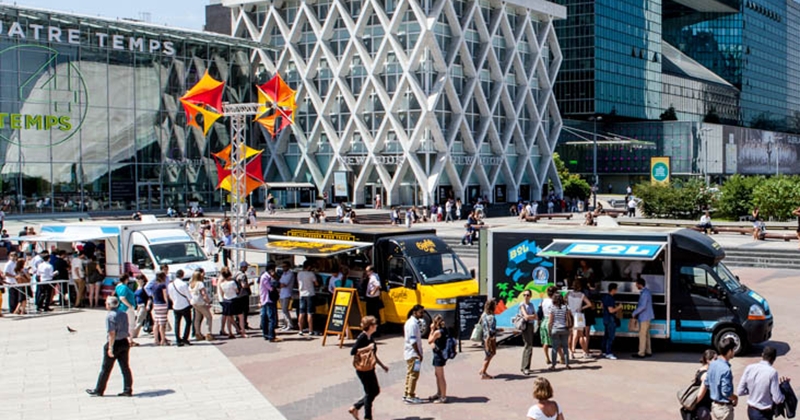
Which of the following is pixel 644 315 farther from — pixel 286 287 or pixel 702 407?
pixel 286 287

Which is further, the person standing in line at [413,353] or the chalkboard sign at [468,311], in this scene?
the chalkboard sign at [468,311]

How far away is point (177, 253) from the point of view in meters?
23.4

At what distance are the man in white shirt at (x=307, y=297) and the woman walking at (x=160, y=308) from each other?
9.25 feet

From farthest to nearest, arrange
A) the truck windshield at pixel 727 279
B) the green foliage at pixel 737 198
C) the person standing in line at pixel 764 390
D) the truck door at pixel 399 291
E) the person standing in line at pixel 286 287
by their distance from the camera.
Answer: the green foliage at pixel 737 198 < the person standing in line at pixel 286 287 < the truck door at pixel 399 291 < the truck windshield at pixel 727 279 < the person standing in line at pixel 764 390

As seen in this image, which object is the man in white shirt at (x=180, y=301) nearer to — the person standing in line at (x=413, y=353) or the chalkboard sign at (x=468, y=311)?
the chalkboard sign at (x=468, y=311)

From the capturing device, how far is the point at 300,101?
70562 millimetres

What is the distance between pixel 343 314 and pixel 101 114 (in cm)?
4589

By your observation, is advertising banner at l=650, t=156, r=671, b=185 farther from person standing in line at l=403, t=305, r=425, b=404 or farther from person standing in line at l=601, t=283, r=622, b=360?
person standing in line at l=403, t=305, r=425, b=404

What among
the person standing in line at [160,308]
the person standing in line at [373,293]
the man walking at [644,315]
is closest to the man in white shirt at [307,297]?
the person standing in line at [373,293]

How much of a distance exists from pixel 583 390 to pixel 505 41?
59610 mm

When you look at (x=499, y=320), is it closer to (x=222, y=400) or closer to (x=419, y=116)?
(x=222, y=400)

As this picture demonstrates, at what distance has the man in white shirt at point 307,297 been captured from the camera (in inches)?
754

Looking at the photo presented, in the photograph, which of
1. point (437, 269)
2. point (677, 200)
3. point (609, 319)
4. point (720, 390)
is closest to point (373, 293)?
point (437, 269)

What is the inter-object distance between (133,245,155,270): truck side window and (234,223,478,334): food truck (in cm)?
409
